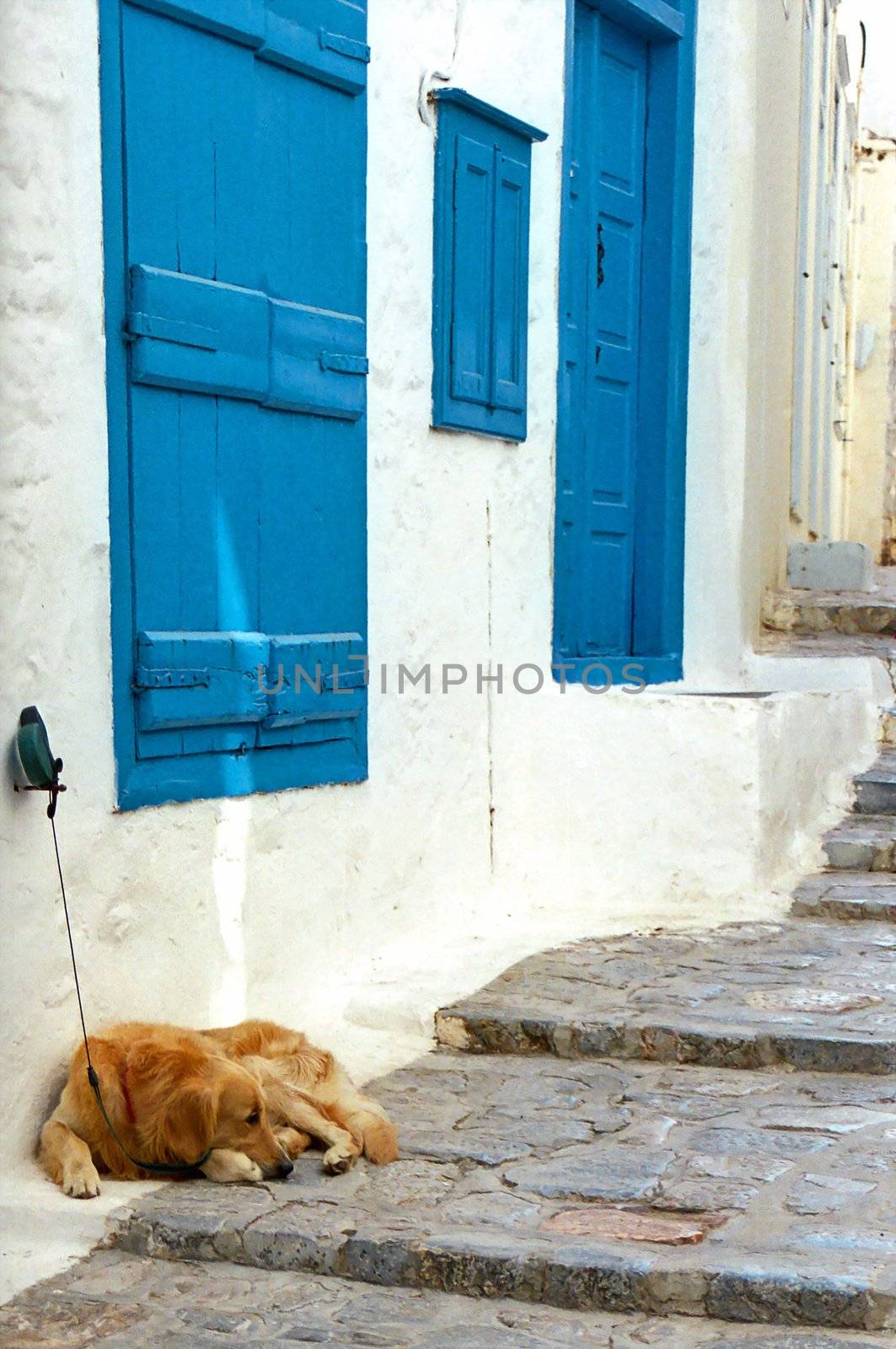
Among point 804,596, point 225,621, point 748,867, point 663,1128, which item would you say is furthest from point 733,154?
point 663,1128

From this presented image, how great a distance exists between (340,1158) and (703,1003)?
60.3 inches

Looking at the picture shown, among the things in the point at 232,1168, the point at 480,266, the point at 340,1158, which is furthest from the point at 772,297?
the point at 232,1168

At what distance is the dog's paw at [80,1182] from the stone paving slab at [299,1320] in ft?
0.66

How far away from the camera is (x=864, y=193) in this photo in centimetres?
1706

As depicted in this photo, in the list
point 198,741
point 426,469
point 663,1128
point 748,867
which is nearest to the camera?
point 663,1128

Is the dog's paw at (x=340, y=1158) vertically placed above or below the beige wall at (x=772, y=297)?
below

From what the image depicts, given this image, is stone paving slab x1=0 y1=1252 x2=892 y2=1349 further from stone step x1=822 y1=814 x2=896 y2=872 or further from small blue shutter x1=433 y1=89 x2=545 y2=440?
stone step x1=822 y1=814 x2=896 y2=872

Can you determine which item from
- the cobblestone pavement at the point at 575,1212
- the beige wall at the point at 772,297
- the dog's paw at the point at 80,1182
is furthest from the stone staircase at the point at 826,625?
the dog's paw at the point at 80,1182

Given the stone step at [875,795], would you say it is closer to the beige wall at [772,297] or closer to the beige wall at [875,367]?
the beige wall at [772,297]

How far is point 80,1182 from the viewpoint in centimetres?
363

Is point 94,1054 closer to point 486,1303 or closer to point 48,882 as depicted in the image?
point 48,882

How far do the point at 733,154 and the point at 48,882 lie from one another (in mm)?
5209

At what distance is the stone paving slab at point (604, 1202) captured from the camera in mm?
3238

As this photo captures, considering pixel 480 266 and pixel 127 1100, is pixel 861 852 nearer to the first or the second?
pixel 480 266
